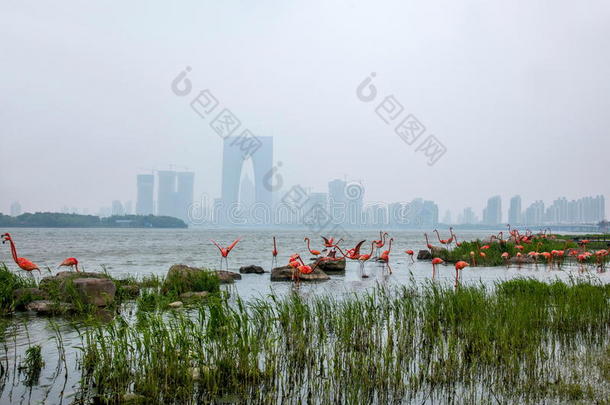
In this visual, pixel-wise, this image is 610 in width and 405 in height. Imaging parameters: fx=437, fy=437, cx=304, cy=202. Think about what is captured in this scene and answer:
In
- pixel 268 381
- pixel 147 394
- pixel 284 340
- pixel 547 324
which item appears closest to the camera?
pixel 147 394

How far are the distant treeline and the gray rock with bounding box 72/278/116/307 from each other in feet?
451

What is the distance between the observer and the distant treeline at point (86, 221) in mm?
131375

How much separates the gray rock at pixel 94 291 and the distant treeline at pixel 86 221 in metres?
137

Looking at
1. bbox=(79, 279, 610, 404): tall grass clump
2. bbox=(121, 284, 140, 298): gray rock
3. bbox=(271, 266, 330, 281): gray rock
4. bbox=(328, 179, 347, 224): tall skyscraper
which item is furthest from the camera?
bbox=(328, 179, 347, 224): tall skyscraper

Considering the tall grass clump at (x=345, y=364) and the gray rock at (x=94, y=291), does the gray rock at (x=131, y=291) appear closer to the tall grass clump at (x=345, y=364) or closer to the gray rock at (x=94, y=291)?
the gray rock at (x=94, y=291)

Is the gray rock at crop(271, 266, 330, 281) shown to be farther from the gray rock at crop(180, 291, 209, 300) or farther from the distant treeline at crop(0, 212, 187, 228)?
the distant treeline at crop(0, 212, 187, 228)

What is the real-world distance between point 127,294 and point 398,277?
12.2m

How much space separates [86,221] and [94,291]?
142m

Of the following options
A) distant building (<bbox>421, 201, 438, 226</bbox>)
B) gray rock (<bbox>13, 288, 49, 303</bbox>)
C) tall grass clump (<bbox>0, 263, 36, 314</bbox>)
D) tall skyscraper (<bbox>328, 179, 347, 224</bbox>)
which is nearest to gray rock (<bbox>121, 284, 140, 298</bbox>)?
gray rock (<bbox>13, 288, 49, 303</bbox>)

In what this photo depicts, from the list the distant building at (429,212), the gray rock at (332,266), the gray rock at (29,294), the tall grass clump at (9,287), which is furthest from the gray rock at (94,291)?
the distant building at (429,212)

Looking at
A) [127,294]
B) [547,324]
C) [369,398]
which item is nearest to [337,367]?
[369,398]

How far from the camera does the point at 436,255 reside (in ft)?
97.9

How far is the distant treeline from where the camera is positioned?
431 ft

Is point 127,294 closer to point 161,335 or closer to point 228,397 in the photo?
point 161,335
